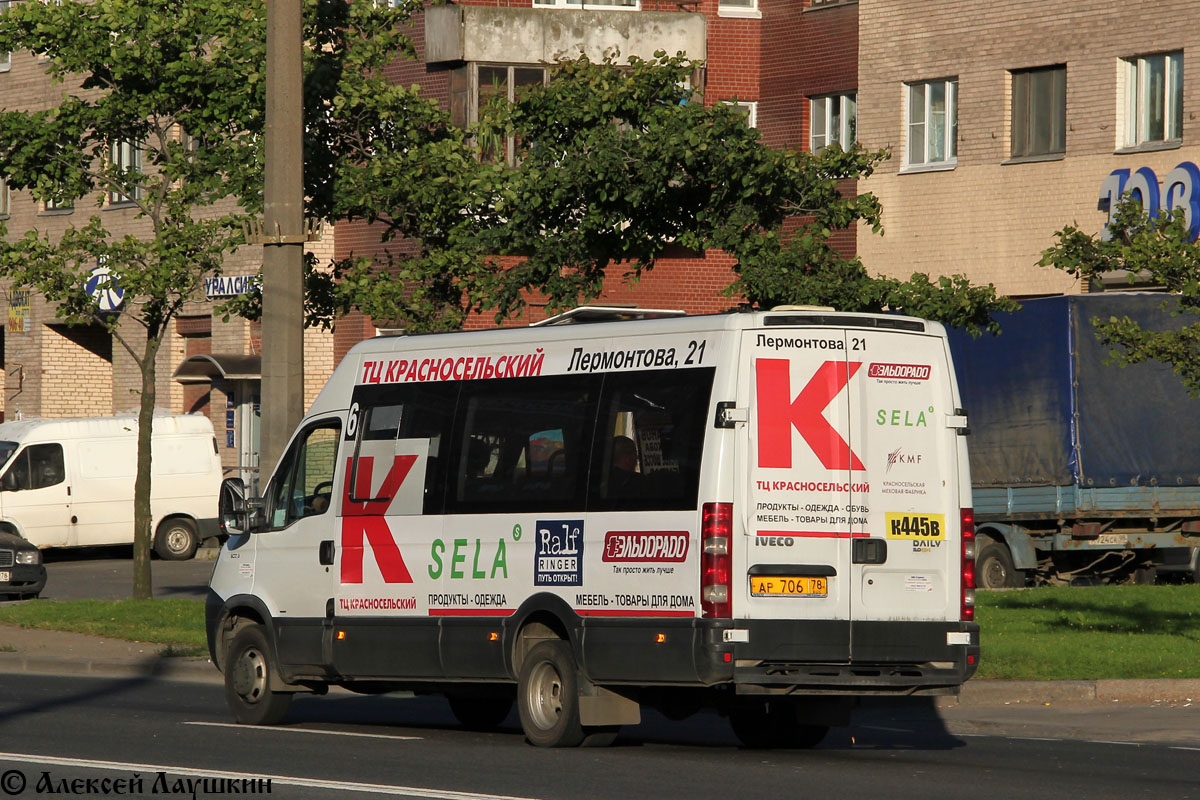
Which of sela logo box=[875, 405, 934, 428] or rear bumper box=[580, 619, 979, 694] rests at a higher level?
sela logo box=[875, 405, 934, 428]

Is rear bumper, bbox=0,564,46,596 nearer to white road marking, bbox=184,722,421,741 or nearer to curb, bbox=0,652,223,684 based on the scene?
curb, bbox=0,652,223,684

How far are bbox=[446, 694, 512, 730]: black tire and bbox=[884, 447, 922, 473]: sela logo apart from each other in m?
3.58

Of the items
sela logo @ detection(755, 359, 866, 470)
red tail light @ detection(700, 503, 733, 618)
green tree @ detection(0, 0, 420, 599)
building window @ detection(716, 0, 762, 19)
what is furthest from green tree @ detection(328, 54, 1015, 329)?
building window @ detection(716, 0, 762, 19)

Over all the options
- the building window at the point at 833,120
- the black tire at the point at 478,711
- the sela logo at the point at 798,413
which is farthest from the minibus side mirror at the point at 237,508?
the building window at the point at 833,120

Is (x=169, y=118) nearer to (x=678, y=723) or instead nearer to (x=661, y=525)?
(x=678, y=723)

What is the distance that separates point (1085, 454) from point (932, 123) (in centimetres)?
1088

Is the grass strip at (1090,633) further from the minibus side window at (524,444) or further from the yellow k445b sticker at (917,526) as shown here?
the minibus side window at (524,444)

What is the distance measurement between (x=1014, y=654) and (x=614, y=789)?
7.08 metres

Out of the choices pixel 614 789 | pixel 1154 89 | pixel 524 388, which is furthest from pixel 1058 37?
pixel 614 789

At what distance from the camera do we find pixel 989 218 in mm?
32500

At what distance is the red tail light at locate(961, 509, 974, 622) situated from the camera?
1188cm

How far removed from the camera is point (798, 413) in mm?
11477

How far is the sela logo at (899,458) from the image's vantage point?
1173 cm

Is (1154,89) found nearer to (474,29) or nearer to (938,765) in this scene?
(474,29)
